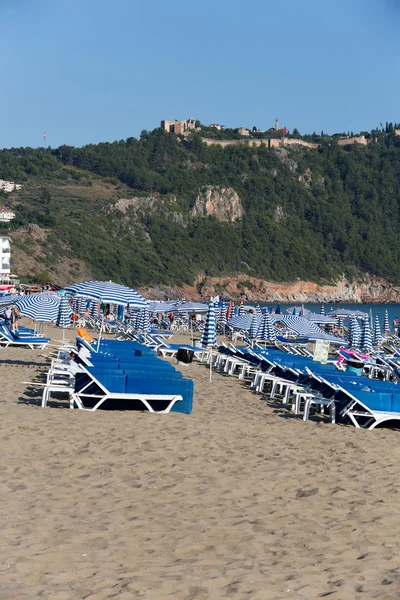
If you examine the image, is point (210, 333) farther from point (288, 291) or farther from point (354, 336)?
point (288, 291)

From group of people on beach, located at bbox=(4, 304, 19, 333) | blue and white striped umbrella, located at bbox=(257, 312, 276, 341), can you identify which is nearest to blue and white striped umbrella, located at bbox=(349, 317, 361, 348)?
blue and white striped umbrella, located at bbox=(257, 312, 276, 341)

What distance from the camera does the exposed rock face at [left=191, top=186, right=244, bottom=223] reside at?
12619cm

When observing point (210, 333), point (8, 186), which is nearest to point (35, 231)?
point (8, 186)

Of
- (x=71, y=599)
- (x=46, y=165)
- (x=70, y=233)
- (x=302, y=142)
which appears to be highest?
(x=302, y=142)

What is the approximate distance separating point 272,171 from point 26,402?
135643mm

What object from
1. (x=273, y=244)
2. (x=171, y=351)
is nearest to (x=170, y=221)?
(x=273, y=244)

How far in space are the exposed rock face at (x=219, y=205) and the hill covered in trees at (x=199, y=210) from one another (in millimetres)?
212

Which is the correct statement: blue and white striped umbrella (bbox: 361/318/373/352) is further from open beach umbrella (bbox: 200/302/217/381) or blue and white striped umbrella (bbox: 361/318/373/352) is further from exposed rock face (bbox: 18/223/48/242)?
exposed rock face (bbox: 18/223/48/242)

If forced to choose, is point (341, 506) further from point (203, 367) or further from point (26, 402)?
point (203, 367)

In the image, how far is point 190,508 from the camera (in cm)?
696

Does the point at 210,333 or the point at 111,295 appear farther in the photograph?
the point at 210,333

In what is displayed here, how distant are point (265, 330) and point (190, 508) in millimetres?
22984

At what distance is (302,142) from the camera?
6206 inches

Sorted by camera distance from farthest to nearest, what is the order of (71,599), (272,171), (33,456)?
(272,171), (33,456), (71,599)
